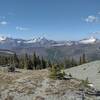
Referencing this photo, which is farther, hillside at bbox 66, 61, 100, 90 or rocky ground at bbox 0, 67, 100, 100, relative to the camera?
A: hillside at bbox 66, 61, 100, 90

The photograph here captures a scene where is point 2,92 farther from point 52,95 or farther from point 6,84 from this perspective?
point 52,95

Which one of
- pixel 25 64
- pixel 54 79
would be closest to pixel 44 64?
pixel 25 64

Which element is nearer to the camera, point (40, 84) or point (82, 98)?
point (82, 98)

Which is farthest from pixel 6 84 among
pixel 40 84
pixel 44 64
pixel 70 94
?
pixel 44 64

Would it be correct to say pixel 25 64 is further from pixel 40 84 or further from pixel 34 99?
pixel 34 99

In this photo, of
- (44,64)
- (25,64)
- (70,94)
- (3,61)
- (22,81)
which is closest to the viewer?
(70,94)

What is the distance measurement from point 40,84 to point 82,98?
12.0m

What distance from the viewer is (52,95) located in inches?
1593

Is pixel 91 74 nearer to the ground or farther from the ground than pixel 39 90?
nearer to the ground

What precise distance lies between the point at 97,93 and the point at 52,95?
345 inches

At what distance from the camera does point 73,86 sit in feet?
156

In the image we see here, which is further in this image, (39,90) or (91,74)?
(91,74)

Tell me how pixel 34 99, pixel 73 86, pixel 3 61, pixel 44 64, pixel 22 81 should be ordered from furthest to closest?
pixel 3 61 < pixel 44 64 < pixel 22 81 < pixel 73 86 < pixel 34 99

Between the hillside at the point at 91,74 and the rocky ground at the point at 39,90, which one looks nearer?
the rocky ground at the point at 39,90
